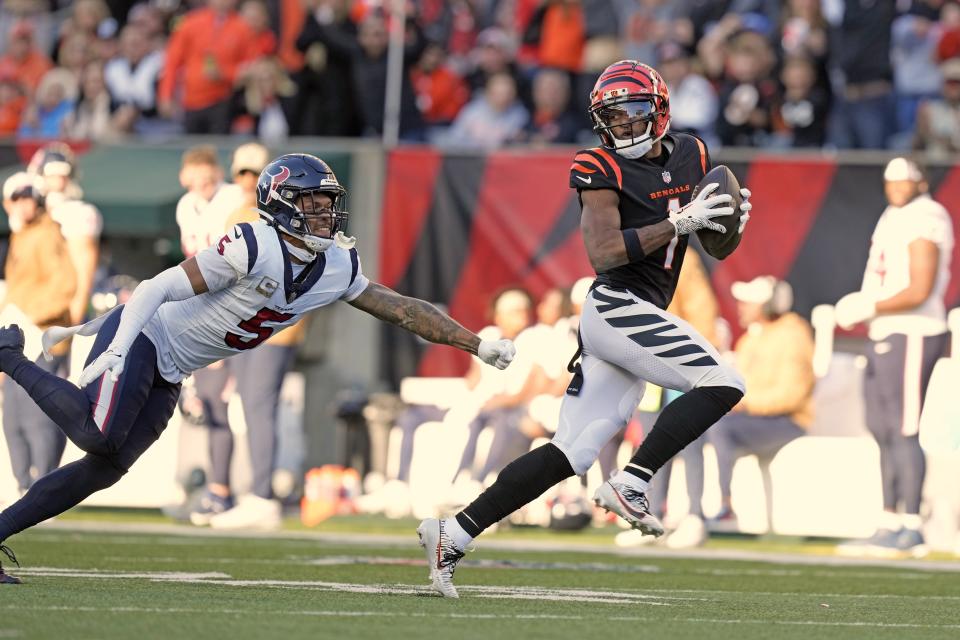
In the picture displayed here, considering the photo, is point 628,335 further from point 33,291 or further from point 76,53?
point 76,53

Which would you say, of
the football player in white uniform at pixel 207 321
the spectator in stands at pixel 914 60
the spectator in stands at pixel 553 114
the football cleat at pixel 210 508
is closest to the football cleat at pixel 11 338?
the football player in white uniform at pixel 207 321

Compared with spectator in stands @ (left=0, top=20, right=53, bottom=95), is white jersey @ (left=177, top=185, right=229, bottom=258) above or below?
below

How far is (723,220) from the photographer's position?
18.9ft

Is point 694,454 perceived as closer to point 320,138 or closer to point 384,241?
point 384,241

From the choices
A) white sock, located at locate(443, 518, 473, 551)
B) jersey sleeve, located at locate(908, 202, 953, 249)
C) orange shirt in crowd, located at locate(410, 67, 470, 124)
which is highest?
orange shirt in crowd, located at locate(410, 67, 470, 124)

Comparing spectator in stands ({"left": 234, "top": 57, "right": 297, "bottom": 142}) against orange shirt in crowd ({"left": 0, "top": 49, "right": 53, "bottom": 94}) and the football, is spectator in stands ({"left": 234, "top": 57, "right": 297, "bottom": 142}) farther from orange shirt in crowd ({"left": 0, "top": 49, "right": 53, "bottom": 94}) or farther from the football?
the football

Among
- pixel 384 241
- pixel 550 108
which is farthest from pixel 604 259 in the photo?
pixel 550 108

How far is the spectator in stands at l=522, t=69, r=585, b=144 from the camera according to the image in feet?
38.7

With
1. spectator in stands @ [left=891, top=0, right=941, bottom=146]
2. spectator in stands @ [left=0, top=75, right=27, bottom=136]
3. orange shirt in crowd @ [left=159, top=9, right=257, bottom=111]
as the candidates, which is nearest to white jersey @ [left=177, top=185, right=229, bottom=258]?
orange shirt in crowd @ [left=159, top=9, right=257, bottom=111]

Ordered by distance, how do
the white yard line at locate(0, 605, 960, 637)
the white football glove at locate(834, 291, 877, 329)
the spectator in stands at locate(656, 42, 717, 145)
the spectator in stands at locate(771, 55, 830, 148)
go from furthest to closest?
the spectator in stands at locate(656, 42, 717, 145) < the spectator in stands at locate(771, 55, 830, 148) < the white football glove at locate(834, 291, 877, 329) < the white yard line at locate(0, 605, 960, 637)

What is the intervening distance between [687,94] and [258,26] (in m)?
3.30

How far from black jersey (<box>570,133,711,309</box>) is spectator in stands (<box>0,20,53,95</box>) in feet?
29.5

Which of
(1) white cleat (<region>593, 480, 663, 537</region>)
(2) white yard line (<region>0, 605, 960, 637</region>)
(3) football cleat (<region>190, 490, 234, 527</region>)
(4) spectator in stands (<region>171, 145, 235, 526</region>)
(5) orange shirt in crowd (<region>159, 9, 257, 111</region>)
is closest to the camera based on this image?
(2) white yard line (<region>0, 605, 960, 637</region>)

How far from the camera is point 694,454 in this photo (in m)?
9.65
